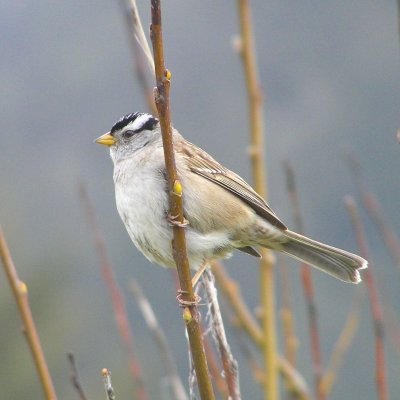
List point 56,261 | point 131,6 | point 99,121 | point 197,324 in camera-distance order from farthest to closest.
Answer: point 99,121, point 56,261, point 197,324, point 131,6

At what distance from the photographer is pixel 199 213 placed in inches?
120

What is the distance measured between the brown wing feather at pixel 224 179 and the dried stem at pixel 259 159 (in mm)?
808

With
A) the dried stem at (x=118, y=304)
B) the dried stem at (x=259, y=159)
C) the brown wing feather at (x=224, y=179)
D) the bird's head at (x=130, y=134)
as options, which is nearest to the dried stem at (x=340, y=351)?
the dried stem at (x=259, y=159)

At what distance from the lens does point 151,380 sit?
1427cm

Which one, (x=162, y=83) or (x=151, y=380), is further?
(x=151, y=380)

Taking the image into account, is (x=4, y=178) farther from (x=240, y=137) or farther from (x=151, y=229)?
(x=151, y=229)

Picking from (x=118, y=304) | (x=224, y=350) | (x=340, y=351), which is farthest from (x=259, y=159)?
(x=340, y=351)

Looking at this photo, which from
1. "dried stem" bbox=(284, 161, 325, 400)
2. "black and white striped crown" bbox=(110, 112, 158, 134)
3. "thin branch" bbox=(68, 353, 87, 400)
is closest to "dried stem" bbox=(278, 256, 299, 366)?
"dried stem" bbox=(284, 161, 325, 400)

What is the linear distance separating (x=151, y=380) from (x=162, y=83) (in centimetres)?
1295

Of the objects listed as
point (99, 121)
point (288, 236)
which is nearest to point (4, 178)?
point (99, 121)

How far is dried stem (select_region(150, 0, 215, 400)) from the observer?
1.78 m

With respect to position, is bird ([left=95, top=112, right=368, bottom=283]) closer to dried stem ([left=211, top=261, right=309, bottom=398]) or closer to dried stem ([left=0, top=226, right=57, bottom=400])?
dried stem ([left=211, top=261, right=309, bottom=398])

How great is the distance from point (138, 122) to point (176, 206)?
149 cm

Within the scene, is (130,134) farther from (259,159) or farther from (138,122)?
(259,159)
